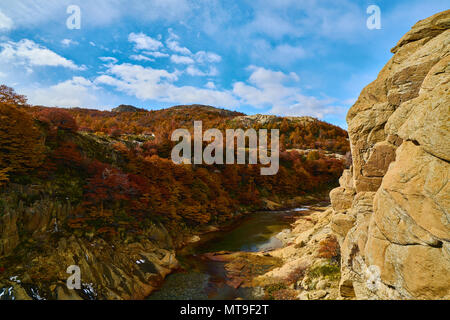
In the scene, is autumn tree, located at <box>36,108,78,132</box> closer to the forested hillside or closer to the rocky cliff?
the forested hillside

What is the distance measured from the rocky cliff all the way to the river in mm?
8807

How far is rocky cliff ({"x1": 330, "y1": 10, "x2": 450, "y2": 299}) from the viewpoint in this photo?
5.76 metres

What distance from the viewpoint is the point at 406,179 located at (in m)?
6.61

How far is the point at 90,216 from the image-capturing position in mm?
17312

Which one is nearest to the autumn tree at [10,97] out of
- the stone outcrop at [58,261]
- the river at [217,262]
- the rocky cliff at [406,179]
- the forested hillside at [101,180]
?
the forested hillside at [101,180]

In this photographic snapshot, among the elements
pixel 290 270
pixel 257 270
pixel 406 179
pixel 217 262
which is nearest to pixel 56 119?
pixel 217 262

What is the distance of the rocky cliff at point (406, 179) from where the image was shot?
18.9 feet

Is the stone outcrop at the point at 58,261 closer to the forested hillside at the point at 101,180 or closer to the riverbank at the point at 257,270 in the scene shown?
the forested hillside at the point at 101,180

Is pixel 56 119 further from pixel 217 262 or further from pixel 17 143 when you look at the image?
pixel 217 262

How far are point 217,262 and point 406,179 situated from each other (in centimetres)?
1743

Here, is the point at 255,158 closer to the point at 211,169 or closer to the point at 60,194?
the point at 211,169

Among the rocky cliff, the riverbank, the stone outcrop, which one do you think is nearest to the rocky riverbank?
the riverbank

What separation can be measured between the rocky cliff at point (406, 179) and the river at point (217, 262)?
8807mm

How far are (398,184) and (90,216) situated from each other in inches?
796
